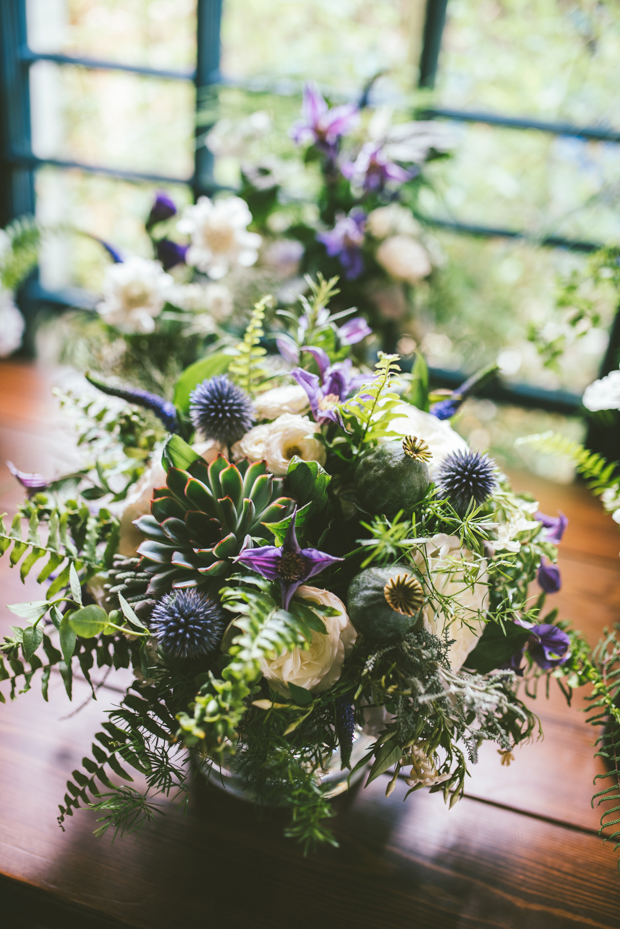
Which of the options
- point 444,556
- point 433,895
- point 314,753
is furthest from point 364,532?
point 433,895

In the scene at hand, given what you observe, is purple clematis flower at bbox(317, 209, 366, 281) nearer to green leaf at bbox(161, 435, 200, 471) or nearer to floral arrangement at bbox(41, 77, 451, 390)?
floral arrangement at bbox(41, 77, 451, 390)

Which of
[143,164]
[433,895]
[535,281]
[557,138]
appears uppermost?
[557,138]

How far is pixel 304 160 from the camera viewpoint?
1201 mm

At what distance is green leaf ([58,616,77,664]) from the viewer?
52 centimetres

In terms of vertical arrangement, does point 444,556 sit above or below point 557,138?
below

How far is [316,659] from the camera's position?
1.57ft

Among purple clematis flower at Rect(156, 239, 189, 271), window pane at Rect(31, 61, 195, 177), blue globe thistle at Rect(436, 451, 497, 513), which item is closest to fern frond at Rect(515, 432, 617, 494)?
blue globe thistle at Rect(436, 451, 497, 513)

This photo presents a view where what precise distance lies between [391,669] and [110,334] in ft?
2.80

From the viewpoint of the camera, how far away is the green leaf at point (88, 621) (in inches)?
19.0

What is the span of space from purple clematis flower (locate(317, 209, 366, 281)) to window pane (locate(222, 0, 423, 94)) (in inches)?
21.6

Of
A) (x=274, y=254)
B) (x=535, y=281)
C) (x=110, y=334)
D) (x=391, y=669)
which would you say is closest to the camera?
(x=391, y=669)

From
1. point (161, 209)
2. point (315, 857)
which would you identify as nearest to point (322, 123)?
point (161, 209)

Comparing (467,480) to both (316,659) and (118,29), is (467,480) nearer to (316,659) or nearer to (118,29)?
(316,659)

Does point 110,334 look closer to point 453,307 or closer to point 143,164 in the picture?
point 453,307
